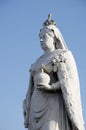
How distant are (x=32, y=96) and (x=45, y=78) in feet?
2.54

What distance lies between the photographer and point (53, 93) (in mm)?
11719

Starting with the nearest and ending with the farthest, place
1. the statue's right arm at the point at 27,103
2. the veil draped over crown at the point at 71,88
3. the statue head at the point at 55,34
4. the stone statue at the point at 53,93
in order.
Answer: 1. the veil draped over crown at the point at 71,88
2. the stone statue at the point at 53,93
3. the statue's right arm at the point at 27,103
4. the statue head at the point at 55,34

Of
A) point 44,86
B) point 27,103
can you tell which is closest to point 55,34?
point 44,86

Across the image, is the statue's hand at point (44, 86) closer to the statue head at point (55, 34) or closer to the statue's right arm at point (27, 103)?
the statue's right arm at point (27, 103)

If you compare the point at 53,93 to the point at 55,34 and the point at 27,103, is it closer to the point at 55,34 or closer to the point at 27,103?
the point at 27,103

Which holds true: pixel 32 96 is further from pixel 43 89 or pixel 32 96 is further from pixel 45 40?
pixel 45 40

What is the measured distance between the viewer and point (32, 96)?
11.9 m

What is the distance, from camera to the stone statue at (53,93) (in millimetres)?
11234

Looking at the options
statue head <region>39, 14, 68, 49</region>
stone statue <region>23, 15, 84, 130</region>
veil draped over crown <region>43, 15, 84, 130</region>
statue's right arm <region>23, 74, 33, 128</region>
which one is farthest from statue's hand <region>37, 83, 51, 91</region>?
statue head <region>39, 14, 68, 49</region>

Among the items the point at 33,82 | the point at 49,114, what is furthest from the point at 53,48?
the point at 49,114

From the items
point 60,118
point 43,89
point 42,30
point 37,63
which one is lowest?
point 60,118

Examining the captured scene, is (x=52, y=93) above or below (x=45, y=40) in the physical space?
below

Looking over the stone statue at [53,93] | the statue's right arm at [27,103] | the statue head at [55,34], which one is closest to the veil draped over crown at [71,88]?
the stone statue at [53,93]

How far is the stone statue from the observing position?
1123 centimetres
